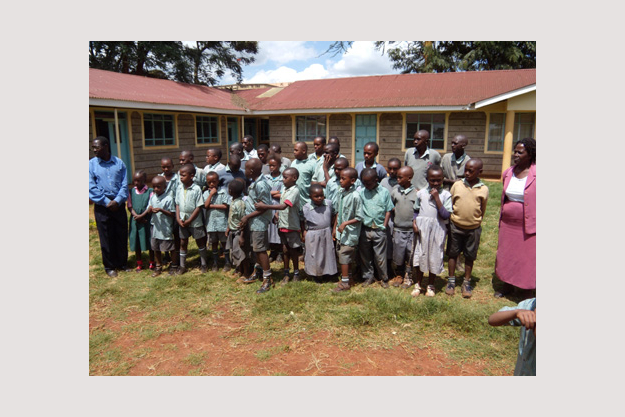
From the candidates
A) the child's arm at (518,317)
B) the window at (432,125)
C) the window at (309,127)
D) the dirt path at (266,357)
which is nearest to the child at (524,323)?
the child's arm at (518,317)

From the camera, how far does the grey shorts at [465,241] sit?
14.1 ft

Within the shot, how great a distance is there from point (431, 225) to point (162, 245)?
10.8ft

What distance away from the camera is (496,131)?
1392cm

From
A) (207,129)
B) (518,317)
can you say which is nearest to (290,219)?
(518,317)

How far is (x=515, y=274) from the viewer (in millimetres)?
4199

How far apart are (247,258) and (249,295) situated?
531mm

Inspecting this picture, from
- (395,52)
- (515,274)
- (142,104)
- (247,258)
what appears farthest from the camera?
(395,52)

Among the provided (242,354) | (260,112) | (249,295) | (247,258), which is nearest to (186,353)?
(242,354)

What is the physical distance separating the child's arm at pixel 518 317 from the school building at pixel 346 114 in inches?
434

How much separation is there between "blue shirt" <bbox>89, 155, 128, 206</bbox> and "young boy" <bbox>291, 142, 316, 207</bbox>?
7.32 ft

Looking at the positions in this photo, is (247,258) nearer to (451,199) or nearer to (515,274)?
(451,199)

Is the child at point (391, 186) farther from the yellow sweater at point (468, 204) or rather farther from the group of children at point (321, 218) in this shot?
→ the yellow sweater at point (468, 204)

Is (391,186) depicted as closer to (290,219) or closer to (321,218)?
(321,218)

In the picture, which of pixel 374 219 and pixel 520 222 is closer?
pixel 520 222
